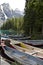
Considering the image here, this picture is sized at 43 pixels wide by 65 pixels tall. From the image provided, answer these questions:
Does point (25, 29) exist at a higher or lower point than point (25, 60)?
lower

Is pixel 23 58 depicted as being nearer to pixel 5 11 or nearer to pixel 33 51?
pixel 33 51

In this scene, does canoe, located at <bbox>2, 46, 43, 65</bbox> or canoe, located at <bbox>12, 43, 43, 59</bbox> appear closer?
canoe, located at <bbox>2, 46, 43, 65</bbox>

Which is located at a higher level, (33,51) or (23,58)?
(23,58)

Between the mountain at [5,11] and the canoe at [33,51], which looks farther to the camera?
the canoe at [33,51]

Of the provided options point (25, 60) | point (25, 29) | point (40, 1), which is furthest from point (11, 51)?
point (25, 29)

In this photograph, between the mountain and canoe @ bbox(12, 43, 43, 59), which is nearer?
the mountain

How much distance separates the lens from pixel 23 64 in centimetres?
987

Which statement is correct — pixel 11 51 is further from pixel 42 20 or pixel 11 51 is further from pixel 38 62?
pixel 42 20

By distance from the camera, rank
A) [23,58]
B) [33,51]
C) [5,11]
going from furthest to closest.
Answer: [5,11] < [33,51] < [23,58]

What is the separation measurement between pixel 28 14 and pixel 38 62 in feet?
80.8

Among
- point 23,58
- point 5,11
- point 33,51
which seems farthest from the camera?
point 5,11

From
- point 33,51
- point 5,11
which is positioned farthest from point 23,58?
point 5,11

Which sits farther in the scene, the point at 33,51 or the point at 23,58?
the point at 33,51

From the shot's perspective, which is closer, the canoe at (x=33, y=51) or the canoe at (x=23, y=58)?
the canoe at (x=23, y=58)
